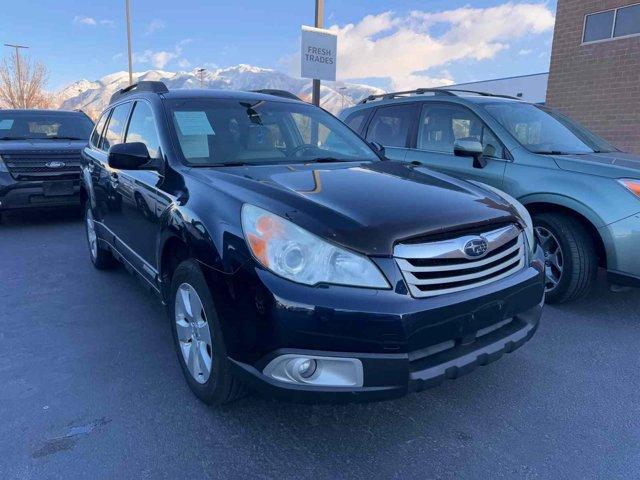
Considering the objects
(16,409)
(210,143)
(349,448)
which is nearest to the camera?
(349,448)

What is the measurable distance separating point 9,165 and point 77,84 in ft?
299

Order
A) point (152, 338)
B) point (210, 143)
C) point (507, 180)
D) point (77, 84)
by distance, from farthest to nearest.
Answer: point (77, 84)
point (507, 180)
point (152, 338)
point (210, 143)

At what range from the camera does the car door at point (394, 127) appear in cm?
514

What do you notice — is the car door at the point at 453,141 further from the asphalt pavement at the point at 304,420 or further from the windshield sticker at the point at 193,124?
the windshield sticker at the point at 193,124

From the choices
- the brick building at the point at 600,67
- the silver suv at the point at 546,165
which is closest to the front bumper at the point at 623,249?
the silver suv at the point at 546,165

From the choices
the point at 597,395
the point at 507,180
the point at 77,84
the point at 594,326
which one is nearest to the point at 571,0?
the point at 507,180

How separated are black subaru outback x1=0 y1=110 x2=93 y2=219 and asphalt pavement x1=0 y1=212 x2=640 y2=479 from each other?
12.3 ft

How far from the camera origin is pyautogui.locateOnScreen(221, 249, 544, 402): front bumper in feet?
5.92

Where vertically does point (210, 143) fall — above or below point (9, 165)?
above

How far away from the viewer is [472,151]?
13.5 ft

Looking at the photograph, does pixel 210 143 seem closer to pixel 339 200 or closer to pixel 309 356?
pixel 339 200

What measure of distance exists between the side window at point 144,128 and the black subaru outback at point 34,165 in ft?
12.3

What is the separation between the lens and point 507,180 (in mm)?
4082

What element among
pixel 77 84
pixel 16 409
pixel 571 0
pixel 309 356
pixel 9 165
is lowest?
pixel 16 409
